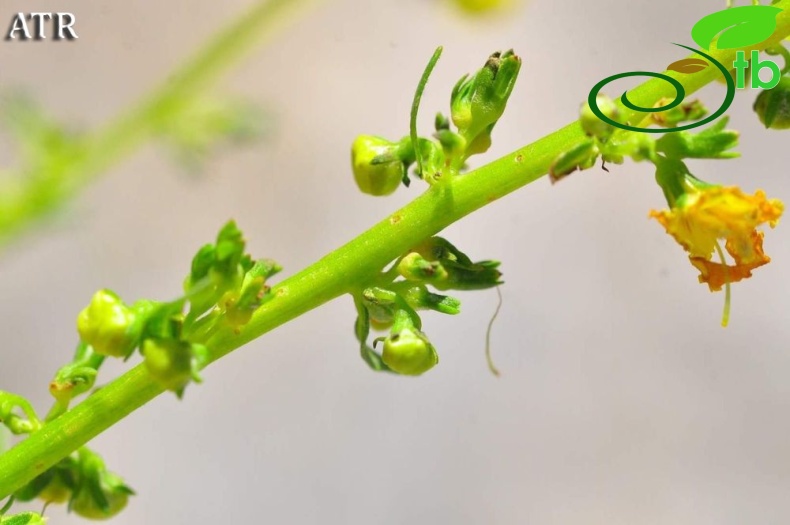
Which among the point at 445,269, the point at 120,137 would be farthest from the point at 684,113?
the point at 120,137

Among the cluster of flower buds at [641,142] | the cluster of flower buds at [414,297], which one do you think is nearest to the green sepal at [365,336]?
the cluster of flower buds at [414,297]

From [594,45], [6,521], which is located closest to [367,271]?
[6,521]

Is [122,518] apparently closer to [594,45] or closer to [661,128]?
[594,45]

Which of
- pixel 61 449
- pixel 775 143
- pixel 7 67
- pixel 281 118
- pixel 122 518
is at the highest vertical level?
pixel 61 449

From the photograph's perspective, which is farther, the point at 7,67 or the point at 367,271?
the point at 7,67

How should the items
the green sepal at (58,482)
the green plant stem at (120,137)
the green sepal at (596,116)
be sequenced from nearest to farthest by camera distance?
1. the green sepal at (596,116)
2. the green sepal at (58,482)
3. the green plant stem at (120,137)

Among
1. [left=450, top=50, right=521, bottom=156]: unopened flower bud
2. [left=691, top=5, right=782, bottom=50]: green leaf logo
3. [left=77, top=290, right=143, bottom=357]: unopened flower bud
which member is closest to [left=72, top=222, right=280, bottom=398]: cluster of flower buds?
[left=77, top=290, right=143, bottom=357]: unopened flower bud

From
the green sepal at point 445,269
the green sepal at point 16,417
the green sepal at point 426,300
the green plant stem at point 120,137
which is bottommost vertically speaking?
the green plant stem at point 120,137

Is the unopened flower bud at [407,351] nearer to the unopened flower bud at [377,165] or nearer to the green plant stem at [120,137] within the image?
the unopened flower bud at [377,165]
